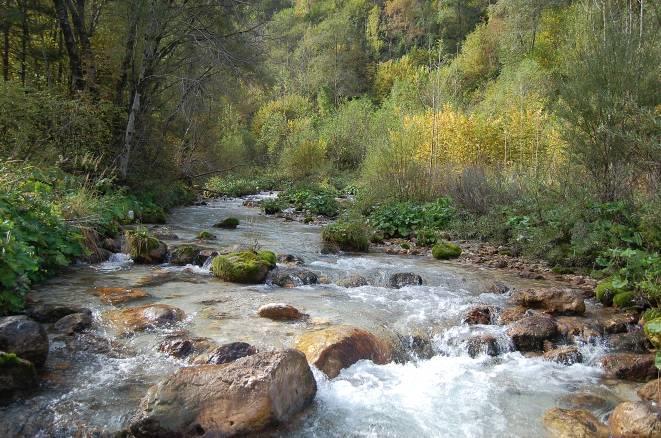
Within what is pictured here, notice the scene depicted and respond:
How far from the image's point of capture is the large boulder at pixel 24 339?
13.0ft

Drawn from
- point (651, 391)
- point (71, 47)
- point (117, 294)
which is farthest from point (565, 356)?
point (71, 47)

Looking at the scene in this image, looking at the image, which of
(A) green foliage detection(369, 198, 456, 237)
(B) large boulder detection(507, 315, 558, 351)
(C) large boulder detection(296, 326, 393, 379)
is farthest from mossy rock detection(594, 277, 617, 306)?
(A) green foliage detection(369, 198, 456, 237)

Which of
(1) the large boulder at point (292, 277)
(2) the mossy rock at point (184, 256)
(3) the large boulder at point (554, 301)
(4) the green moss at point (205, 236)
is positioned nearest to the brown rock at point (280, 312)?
(1) the large boulder at point (292, 277)

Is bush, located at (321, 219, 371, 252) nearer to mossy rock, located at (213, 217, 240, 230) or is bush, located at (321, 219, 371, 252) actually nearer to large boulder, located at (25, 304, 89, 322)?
mossy rock, located at (213, 217, 240, 230)

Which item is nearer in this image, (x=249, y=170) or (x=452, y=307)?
(x=452, y=307)

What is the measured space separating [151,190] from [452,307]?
1076 cm

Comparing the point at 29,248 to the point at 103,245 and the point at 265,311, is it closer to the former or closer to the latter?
the point at 265,311

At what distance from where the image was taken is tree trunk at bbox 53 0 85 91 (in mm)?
12594

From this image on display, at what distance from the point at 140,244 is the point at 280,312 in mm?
3824

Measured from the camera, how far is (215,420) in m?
3.43

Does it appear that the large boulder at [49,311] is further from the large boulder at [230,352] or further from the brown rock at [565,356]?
the brown rock at [565,356]

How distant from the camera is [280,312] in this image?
5742mm

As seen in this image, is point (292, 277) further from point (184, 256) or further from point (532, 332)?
point (532, 332)

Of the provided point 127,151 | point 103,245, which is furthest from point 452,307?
point 127,151
